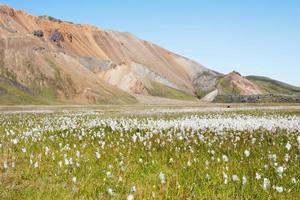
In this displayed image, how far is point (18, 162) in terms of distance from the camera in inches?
475

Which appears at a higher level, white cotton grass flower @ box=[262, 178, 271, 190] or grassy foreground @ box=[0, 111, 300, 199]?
white cotton grass flower @ box=[262, 178, 271, 190]

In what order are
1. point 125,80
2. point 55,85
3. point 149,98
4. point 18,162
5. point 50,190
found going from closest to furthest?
point 50,190 < point 18,162 < point 55,85 < point 149,98 < point 125,80

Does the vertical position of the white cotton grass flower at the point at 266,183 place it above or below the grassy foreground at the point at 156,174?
above

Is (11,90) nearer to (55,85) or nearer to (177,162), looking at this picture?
(55,85)

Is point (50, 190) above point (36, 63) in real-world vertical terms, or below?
below

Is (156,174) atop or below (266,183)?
below

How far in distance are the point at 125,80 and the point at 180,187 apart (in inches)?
7034

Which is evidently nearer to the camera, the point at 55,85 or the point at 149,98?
the point at 55,85

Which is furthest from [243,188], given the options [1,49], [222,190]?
[1,49]

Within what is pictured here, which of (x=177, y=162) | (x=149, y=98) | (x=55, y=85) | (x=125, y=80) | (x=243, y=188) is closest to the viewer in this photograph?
(x=243, y=188)

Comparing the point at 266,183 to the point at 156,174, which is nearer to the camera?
the point at 266,183

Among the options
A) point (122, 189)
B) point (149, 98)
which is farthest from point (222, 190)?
point (149, 98)

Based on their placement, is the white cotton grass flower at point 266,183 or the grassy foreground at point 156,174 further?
the grassy foreground at point 156,174

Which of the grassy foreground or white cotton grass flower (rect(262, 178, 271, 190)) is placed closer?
white cotton grass flower (rect(262, 178, 271, 190))
